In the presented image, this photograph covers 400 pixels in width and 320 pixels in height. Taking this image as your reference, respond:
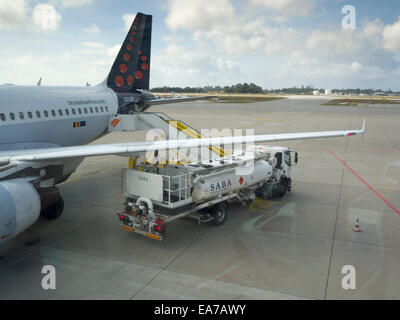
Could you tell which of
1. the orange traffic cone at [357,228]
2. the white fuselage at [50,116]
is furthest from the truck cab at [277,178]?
the white fuselage at [50,116]

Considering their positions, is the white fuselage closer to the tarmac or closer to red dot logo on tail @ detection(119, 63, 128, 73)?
the tarmac

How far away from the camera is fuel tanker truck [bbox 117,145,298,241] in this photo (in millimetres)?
10438

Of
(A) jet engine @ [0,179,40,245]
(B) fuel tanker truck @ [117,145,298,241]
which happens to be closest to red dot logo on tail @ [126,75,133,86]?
(B) fuel tanker truck @ [117,145,298,241]

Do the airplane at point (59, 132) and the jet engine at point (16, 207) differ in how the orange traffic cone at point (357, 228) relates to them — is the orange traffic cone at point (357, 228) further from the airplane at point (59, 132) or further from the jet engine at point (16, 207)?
the jet engine at point (16, 207)

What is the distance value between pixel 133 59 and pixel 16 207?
15188mm

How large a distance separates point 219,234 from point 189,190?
5.97 ft

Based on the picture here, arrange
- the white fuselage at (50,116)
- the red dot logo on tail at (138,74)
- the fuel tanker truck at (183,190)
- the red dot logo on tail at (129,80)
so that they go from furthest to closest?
the red dot logo on tail at (138,74)
the red dot logo on tail at (129,80)
the white fuselage at (50,116)
the fuel tanker truck at (183,190)

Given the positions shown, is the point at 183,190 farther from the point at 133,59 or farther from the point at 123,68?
the point at 133,59

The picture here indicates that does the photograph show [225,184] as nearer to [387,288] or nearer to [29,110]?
[387,288]

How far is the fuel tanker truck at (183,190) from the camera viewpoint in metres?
10.4

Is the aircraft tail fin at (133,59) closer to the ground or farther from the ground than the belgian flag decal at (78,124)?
farther from the ground

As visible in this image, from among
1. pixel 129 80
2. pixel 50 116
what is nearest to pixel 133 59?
pixel 129 80

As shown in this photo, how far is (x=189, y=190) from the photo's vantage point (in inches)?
431
